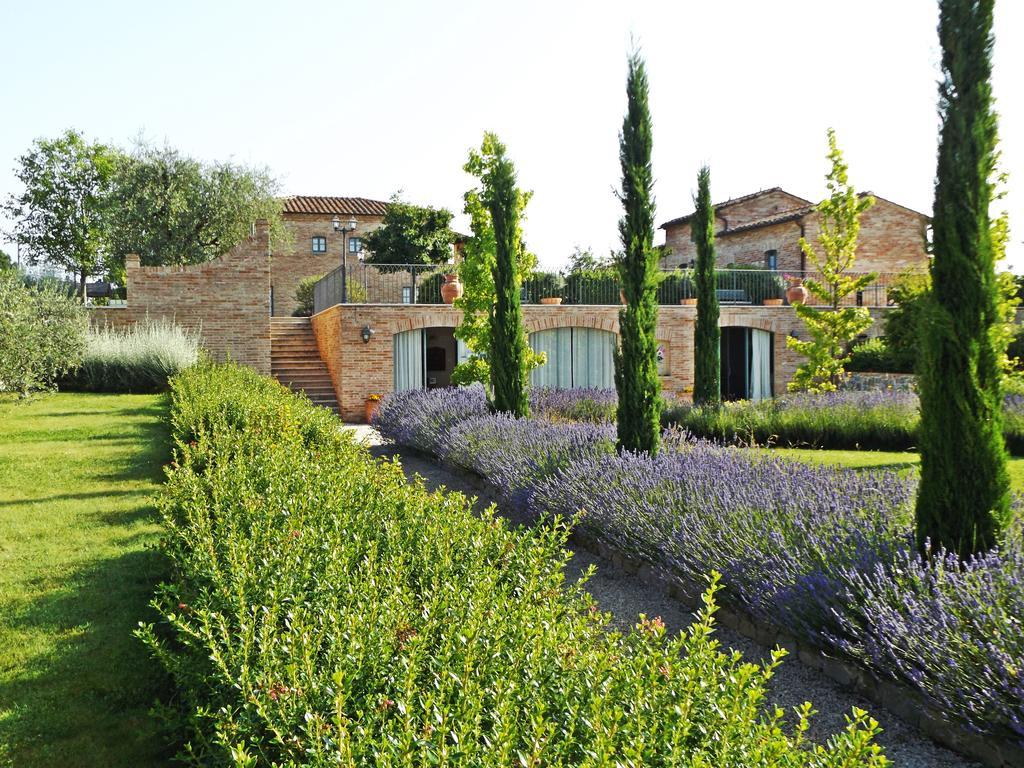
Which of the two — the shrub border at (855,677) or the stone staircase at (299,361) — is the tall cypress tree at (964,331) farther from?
the stone staircase at (299,361)

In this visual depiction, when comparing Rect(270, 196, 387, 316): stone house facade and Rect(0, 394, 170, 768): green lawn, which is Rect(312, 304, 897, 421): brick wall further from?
Rect(270, 196, 387, 316): stone house facade

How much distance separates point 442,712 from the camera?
7.39ft

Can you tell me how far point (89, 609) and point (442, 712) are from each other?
4.11 m

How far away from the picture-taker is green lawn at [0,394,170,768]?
12.1 feet

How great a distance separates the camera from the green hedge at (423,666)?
212cm

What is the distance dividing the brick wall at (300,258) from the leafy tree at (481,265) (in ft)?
102

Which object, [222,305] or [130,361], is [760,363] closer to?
[222,305]

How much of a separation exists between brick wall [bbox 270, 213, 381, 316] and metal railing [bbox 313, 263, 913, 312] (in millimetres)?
21594

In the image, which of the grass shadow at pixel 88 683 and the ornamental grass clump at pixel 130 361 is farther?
the ornamental grass clump at pixel 130 361

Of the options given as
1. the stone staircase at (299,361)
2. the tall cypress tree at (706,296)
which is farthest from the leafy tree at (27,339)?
the tall cypress tree at (706,296)

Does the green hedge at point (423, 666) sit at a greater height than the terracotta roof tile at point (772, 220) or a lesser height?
lesser

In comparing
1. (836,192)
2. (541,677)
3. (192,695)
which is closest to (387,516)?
(192,695)

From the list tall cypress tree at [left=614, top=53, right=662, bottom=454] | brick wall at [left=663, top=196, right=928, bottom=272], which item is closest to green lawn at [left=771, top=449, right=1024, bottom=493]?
tall cypress tree at [left=614, top=53, right=662, bottom=454]

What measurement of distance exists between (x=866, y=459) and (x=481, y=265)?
7.00 metres
